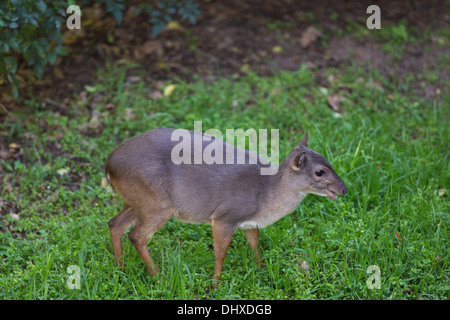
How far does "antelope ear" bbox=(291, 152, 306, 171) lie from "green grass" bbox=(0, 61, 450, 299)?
723 millimetres

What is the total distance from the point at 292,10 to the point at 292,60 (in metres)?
1.30

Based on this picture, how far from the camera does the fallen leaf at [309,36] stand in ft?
26.0

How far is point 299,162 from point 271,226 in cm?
86

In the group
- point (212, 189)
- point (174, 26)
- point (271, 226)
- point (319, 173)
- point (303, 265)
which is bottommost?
point (303, 265)

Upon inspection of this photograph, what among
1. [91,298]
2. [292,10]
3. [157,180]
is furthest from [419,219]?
[292,10]

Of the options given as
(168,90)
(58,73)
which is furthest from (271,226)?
(58,73)

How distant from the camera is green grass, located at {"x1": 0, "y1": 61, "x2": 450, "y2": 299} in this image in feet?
14.4

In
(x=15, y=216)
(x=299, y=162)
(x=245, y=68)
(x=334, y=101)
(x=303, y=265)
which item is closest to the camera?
(x=299, y=162)

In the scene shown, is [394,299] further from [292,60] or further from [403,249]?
[292,60]

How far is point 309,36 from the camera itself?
8.02 m

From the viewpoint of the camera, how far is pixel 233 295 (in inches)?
168

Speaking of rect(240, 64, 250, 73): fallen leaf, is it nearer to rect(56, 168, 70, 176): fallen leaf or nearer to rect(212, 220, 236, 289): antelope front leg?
rect(56, 168, 70, 176): fallen leaf

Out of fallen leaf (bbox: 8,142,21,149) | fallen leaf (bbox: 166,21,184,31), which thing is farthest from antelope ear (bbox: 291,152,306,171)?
fallen leaf (bbox: 166,21,184,31)

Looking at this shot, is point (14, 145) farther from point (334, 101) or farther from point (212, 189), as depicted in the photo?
point (334, 101)
